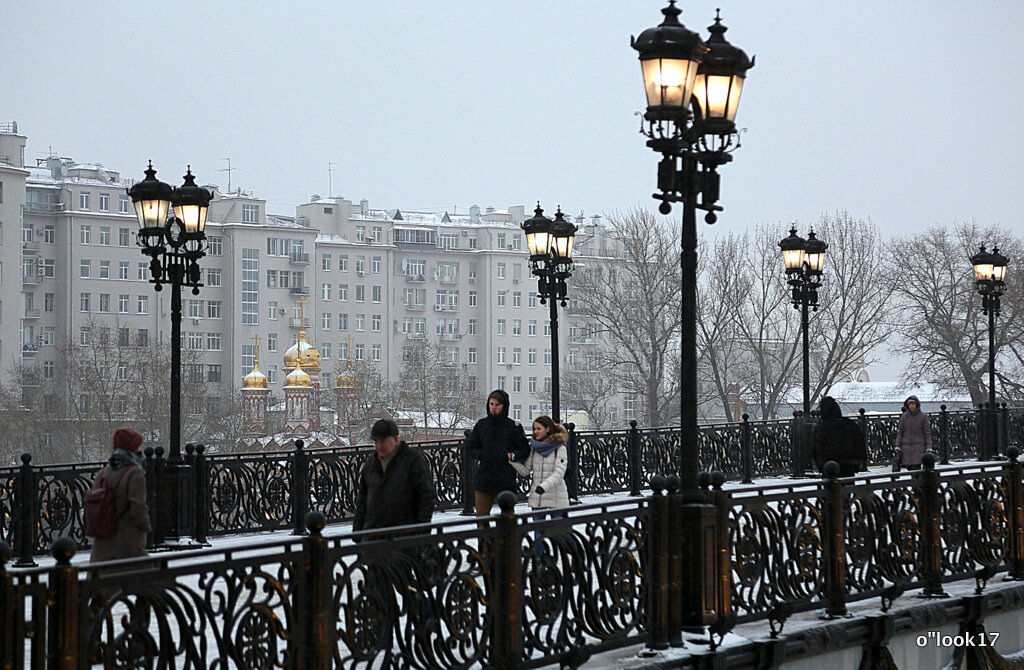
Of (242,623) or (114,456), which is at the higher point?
(114,456)

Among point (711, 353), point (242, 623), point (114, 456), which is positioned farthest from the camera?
point (711, 353)

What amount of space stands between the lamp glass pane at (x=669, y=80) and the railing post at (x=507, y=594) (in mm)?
3357

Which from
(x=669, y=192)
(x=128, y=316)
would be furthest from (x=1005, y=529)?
(x=128, y=316)

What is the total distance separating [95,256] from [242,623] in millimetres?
105330

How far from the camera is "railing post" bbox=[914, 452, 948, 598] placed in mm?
11602

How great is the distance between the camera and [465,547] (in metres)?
8.09

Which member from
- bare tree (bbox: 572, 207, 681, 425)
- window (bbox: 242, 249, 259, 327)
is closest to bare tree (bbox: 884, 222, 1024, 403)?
bare tree (bbox: 572, 207, 681, 425)

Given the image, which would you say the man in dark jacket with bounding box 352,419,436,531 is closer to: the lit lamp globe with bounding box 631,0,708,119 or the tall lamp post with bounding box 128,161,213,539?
the lit lamp globe with bounding box 631,0,708,119

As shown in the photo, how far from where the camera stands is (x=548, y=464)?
13.3 m

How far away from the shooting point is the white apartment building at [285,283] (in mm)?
103750

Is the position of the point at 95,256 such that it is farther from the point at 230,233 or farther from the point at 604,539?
the point at 604,539

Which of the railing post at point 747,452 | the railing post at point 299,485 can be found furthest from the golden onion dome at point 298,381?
the railing post at point 299,485

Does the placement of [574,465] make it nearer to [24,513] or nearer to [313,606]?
[24,513]

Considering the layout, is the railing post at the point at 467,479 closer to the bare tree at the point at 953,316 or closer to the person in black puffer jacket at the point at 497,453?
the person in black puffer jacket at the point at 497,453
